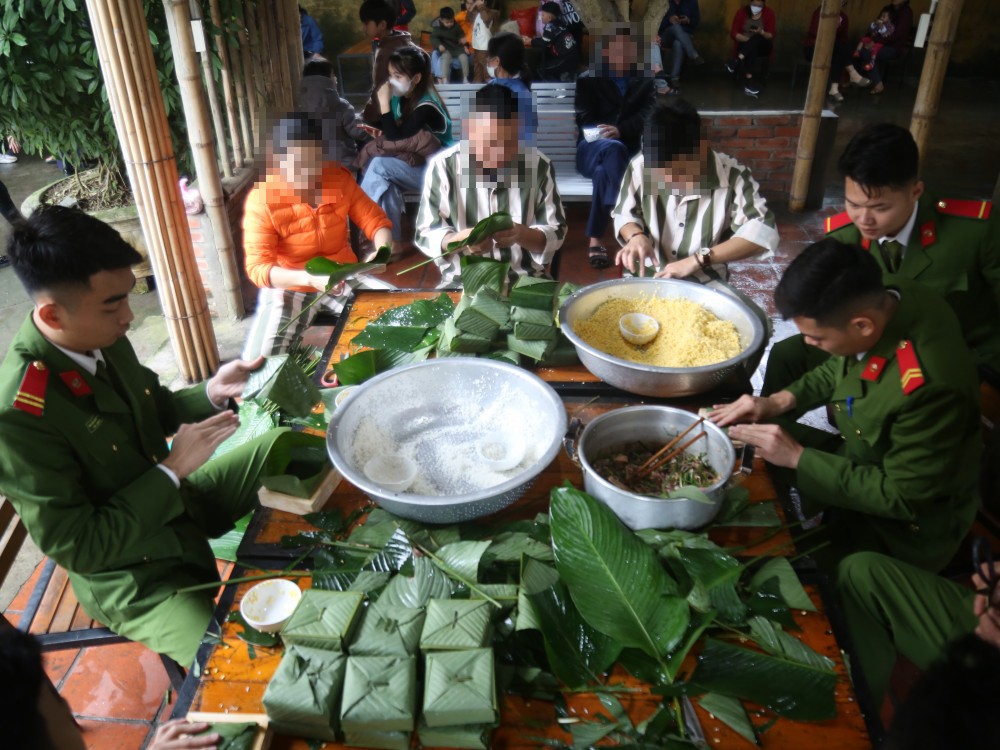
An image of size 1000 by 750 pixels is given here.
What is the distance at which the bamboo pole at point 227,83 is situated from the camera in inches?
169

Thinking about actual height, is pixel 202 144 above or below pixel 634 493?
above

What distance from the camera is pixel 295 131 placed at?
3242 millimetres

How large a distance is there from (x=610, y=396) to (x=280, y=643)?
4.11ft

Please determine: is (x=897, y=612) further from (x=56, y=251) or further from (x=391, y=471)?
(x=56, y=251)

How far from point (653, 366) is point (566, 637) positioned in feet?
3.06

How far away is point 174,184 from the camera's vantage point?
3539mm

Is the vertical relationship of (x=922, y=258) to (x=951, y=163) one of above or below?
above

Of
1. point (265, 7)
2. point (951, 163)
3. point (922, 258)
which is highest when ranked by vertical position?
point (265, 7)

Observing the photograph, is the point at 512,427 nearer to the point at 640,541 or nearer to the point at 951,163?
the point at 640,541

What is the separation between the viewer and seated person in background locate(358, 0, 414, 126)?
5672mm

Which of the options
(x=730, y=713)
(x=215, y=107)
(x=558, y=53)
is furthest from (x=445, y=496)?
(x=558, y=53)

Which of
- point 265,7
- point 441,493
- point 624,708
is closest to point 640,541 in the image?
point 624,708

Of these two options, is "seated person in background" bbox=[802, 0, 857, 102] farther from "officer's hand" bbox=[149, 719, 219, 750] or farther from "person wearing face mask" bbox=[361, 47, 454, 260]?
"officer's hand" bbox=[149, 719, 219, 750]

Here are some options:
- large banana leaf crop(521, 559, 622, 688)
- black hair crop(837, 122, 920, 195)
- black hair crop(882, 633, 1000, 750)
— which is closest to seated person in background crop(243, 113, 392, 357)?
large banana leaf crop(521, 559, 622, 688)
